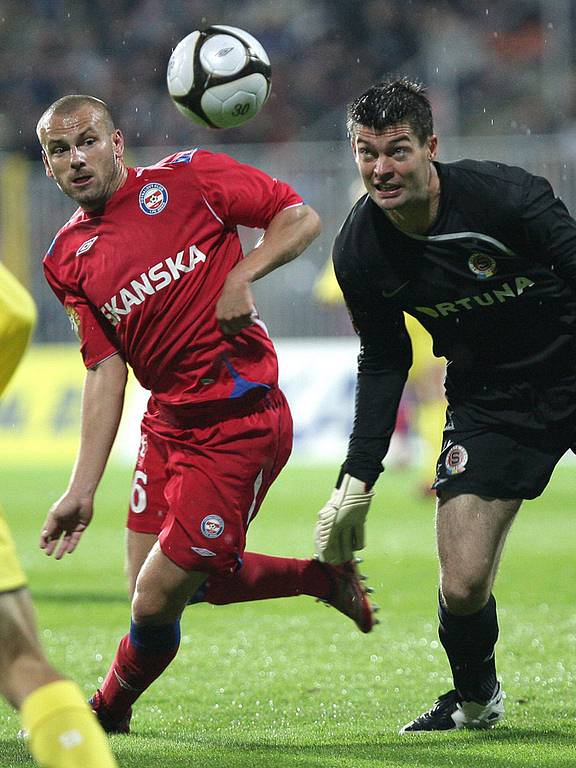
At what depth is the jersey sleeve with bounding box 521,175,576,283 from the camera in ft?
13.6

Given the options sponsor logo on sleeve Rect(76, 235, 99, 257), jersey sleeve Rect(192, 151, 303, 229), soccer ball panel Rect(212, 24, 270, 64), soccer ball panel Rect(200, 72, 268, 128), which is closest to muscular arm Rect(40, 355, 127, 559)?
sponsor logo on sleeve Rect(76, 235, 99, 257)

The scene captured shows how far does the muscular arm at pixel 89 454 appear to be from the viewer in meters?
4.14

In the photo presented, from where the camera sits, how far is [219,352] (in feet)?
15.0

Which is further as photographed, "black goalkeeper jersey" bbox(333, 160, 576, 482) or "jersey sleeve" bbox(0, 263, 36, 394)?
"black goalkeeper jersey" bbox(333, 160, 576, 482)

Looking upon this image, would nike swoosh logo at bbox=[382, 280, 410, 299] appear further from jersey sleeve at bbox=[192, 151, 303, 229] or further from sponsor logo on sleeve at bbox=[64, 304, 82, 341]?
sponsor logo on sleeve at bbox=[64, 304, 82, 341]

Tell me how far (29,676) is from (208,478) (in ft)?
5.59

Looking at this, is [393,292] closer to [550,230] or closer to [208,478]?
[550,230]

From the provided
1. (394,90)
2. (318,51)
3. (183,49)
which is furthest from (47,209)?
(394,90)

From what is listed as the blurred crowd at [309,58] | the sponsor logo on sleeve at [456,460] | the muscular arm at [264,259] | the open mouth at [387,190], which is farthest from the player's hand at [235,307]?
the blurred crowd at [309,58]

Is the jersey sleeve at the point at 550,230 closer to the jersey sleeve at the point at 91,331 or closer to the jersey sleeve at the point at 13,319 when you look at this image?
the jersey sleeve at the point at 91,331

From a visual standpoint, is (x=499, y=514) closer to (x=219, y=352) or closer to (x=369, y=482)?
(x=369, y=482)

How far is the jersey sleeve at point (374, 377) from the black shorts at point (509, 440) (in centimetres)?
23

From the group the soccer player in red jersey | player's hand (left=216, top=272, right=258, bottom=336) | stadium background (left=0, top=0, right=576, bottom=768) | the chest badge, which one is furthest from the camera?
stadium background (left=0, top=0, right=576, bottom=768)

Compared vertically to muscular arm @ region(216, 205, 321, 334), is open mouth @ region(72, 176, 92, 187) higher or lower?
higher
